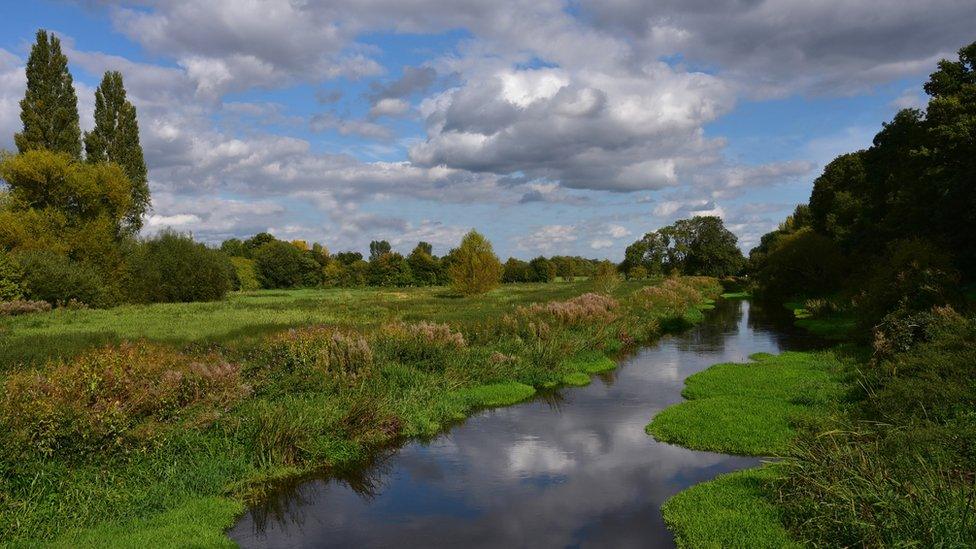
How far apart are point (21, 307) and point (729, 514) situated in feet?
131

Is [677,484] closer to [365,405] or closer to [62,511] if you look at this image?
[365,405]

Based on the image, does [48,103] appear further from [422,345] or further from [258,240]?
[258,240]

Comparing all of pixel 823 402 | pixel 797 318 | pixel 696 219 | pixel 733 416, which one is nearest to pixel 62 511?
pixel 733 416

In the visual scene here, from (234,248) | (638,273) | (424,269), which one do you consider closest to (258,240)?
(234,248)

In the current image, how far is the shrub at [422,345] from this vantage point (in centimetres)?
2262

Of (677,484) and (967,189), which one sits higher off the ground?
(967,189)

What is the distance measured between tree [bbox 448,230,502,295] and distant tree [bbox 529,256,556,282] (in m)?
71.7

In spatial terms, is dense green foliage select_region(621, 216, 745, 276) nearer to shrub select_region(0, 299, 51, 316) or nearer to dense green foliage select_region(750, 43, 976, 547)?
dense green foliage select_region(750, 43, 976, 547)

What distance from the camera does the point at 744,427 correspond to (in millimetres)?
16953

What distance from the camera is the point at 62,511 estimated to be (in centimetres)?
1042

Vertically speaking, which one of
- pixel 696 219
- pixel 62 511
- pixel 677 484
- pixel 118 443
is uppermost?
pixel 696 219

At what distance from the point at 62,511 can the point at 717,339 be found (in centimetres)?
3677

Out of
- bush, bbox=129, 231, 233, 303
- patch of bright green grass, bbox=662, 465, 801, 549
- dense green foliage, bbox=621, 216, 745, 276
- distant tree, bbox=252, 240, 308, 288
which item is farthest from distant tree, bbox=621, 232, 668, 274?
patch of bright green grass, bbox=662, 465, 801, 549

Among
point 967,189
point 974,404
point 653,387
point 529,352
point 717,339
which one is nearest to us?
point 974,404
